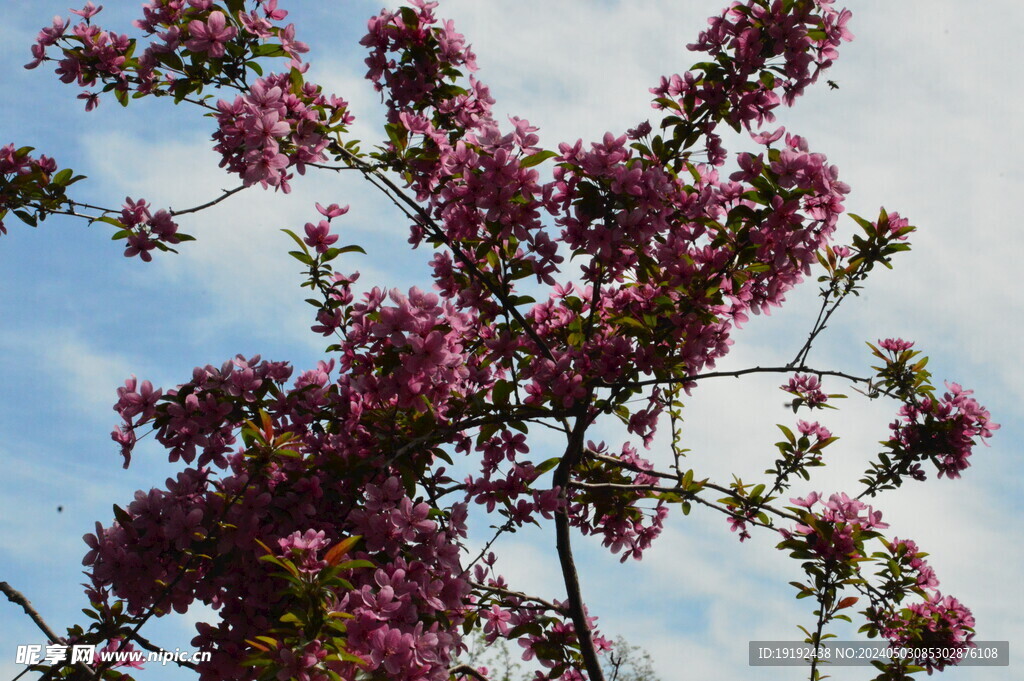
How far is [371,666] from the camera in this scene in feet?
8.54

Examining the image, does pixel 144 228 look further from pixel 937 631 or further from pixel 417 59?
pixel 937 631

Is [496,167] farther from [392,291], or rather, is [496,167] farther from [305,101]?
[305,101]

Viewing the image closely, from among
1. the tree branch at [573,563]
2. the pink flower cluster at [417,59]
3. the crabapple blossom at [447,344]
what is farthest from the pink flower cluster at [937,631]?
the pink flower cluster at [417,59]

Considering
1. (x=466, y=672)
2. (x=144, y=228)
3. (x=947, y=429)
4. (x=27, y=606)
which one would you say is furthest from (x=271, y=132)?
(x=947, y=429)

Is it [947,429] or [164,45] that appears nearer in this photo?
[164,45]

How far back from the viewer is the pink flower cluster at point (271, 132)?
3324 mm

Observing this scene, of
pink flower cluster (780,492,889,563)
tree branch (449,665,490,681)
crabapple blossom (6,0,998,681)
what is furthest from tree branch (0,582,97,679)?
pink flower cluster (780,492,889,563)

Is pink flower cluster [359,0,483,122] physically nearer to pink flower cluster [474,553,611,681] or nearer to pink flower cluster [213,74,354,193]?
pink flower cluster [213,74,354,193]

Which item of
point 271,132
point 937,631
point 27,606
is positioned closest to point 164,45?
point 271,132

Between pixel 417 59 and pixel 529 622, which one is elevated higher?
pixel 417 59

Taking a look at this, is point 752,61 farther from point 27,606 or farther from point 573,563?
point 27,606

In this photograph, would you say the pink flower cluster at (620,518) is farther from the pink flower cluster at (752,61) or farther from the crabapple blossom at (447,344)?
the pink flower cluster at (752,61)

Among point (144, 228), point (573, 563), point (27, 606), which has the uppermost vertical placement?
point (144, 228)

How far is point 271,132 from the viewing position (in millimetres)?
3328
